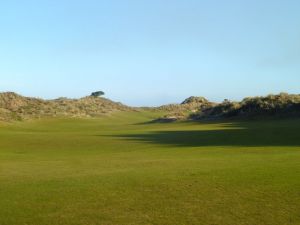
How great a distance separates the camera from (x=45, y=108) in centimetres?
8575

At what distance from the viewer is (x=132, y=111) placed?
110m

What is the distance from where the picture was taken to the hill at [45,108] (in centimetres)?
7676

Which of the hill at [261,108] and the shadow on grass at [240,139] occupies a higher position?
the hill at [261,108]

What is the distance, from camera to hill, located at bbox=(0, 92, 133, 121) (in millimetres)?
76756

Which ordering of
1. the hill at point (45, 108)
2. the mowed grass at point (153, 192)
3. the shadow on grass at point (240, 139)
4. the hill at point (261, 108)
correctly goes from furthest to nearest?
the hill at point (45, 108)
the hill at point (261, 108)
the shadow on grass at point (240, 139)
the mowed grass at point (153, 192)

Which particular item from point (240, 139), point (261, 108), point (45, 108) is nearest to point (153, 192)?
point (240, 139)

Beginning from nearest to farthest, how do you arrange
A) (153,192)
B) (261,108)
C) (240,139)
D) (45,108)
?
(153,192) < (240,139) < (261,108) < (45,108)

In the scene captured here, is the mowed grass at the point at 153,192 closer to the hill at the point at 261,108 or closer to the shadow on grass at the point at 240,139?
the shadow on grass at the point at 240,139

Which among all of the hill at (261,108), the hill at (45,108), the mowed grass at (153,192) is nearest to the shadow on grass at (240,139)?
the mowed grass at (153,192)

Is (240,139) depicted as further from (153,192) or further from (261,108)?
(261,108)

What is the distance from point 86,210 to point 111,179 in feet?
10.8

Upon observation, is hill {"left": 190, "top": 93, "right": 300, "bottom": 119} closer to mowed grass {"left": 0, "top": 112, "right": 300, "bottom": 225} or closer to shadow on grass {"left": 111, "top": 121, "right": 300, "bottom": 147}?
shadow on grass {"left": 111, "top": 121, "right": 300, "bottom": 147}

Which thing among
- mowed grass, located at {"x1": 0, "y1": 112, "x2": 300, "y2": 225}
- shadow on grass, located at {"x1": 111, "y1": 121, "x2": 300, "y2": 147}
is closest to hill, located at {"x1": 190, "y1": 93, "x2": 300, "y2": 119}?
shadow on grass, located at {"x1": 111, "y1": 121, "x2": 300, "y2": 147}

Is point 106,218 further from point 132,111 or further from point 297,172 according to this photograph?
point 132,111
